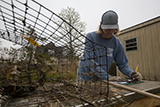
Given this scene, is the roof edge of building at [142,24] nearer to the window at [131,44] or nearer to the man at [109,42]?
the window at [131,44]

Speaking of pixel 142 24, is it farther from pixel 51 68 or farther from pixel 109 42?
pixel 51 68

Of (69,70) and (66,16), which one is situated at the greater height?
(66,16)

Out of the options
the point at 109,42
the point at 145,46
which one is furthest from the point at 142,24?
the point at 109,42

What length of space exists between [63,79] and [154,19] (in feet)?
10.1

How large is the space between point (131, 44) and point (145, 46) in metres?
0.47

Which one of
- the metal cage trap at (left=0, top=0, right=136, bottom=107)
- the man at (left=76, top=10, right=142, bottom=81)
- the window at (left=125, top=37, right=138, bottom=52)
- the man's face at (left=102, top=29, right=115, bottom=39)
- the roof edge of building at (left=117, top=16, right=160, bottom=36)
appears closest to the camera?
the metal cage trap at (left=0, top=0, right=136, bottom=107)

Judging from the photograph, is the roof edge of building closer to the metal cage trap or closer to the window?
the window

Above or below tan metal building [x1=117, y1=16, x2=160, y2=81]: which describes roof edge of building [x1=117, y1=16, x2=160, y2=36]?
above

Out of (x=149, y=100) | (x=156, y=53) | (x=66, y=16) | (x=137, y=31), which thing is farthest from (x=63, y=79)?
(x=66, y=16)

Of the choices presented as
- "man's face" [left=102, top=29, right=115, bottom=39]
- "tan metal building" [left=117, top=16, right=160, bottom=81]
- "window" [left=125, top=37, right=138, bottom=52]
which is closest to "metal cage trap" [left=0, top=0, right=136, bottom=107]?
"man's face" [left=102, top=29, right=115, bottom=39]

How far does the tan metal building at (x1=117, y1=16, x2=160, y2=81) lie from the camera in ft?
9.23

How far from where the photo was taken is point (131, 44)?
351 centimetres

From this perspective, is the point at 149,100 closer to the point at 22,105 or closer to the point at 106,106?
the point at 106,106

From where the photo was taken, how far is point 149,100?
99 centimetres
